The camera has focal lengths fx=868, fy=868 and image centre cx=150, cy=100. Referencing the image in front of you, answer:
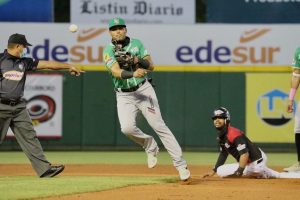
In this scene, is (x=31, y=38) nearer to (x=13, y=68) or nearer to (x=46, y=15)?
(x=46, y=15)

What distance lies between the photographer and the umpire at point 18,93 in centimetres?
935

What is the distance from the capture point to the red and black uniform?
10.1 m

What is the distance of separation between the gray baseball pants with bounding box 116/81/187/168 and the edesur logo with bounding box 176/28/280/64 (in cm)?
663

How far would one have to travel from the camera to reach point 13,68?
9.34 m

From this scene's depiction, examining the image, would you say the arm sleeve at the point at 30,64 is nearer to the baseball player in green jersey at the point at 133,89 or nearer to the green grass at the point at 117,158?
the baseball player in green jersey at the point at 133,89

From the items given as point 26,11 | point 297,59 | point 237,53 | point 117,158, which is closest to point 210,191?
point 297,59

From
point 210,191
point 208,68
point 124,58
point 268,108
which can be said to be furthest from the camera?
point 208,68

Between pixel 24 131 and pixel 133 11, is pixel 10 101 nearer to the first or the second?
pixel 24 131

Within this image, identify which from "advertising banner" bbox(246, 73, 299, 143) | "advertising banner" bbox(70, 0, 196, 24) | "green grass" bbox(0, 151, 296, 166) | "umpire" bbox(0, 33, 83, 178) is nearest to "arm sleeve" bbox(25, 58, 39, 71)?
"umpire" bbox(0, 33, 83, 178)

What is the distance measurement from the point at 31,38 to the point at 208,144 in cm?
→ 381

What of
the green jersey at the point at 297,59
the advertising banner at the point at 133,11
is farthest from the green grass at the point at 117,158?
the green jersey at the point at 297,59

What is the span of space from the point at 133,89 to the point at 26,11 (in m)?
7.15

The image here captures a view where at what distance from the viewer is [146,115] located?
30.5 ft

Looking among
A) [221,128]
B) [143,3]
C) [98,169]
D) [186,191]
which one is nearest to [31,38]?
[143,3]
